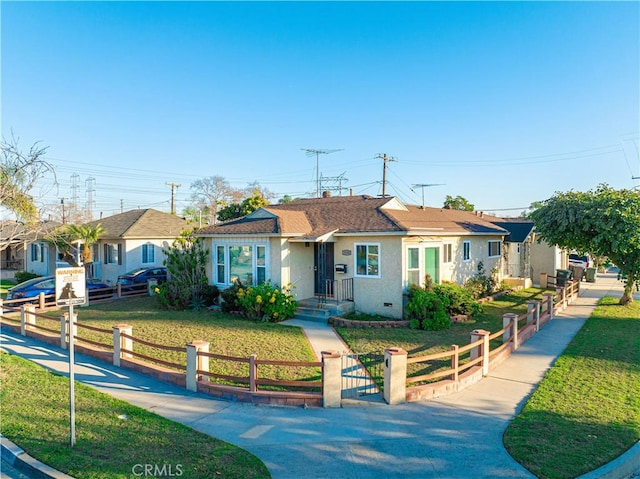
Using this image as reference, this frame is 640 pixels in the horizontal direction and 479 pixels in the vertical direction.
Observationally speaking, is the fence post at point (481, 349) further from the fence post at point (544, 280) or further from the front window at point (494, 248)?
the fence post at point (544, 280)

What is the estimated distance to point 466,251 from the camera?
803 inches

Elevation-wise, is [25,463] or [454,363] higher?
[454,363]

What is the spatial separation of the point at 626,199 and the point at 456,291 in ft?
25.9

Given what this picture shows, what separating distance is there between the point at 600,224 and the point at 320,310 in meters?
11.4

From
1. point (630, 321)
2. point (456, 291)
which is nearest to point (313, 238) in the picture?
point (456, 291)

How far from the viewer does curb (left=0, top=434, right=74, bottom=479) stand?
5398 mm

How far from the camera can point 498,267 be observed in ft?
78.8

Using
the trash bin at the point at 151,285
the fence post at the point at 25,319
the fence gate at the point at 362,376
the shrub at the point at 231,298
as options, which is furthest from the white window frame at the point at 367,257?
the trash bin at the point at 151,285

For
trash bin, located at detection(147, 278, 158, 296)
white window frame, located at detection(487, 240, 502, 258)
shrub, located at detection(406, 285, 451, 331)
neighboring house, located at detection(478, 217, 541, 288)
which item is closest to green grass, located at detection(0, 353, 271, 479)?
shrub, located at detection(406, 285, 451, 331)

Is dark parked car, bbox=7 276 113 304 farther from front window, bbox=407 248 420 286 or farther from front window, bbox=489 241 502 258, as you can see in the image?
front window, bbox=489 241 502 258

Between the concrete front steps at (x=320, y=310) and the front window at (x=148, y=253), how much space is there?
13.9 metres

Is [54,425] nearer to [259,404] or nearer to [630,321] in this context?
[259,404]

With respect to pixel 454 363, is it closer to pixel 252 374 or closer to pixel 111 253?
pixel 252 374

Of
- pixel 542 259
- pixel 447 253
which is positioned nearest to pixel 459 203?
pixel 542 259
